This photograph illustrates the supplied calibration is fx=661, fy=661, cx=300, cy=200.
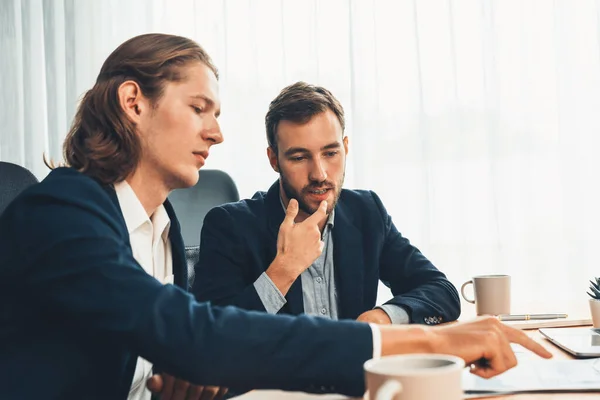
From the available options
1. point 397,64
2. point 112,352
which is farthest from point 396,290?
point 397,64

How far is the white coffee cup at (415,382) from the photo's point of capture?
52 cm

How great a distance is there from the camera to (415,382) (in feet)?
1.72

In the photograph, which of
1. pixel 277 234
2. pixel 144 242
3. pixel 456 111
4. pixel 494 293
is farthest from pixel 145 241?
pixel 456 111

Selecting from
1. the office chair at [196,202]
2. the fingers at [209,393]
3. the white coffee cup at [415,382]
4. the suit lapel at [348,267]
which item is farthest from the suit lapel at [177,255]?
the white coffee cup at [415,382]

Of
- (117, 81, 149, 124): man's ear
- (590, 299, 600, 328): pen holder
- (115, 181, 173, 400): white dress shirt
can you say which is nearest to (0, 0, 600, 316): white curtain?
(590, 299, 600, 328): pen holder

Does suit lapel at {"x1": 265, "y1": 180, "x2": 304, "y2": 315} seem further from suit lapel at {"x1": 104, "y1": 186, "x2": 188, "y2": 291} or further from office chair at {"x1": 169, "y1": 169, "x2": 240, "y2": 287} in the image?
suit lapel at {"x1": 104, "y1": 186, "x2": 188, "y2": 291}

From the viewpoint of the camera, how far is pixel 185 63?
123cm

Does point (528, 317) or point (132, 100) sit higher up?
point (132, 100)

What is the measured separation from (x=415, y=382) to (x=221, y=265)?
3.82 ft

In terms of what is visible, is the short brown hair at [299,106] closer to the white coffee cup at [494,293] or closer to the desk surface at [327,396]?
the white coffee cup at [494,293]

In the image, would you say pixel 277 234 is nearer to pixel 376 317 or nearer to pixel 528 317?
pixel 376 317

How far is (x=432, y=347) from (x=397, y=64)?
6.89 feet

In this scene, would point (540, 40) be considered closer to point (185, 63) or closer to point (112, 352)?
point (185, 63)

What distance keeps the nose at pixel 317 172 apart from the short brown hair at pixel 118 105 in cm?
55
